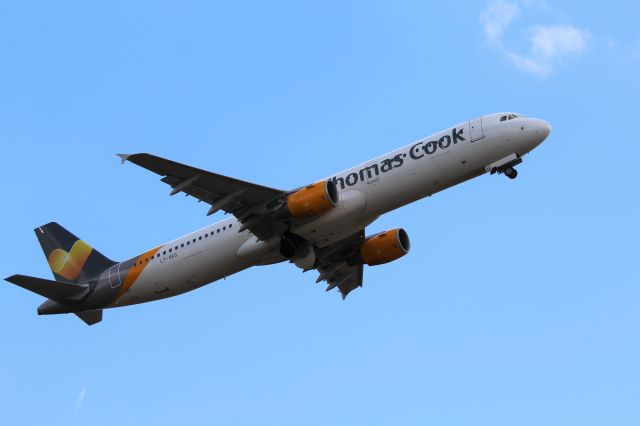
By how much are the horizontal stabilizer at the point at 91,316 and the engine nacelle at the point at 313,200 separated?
553 inches

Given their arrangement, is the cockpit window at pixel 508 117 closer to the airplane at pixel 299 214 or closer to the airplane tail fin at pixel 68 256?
the airplane at pixel 299 214

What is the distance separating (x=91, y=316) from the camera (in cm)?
4891

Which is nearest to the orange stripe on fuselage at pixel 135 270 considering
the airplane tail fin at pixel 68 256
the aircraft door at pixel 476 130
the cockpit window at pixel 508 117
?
the airplane tail fin at pixel 68 256

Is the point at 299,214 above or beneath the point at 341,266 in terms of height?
beneath

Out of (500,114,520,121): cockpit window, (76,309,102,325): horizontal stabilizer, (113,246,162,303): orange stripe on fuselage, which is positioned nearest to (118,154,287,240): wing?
(113,246,162,303): orange stripe on fuselage

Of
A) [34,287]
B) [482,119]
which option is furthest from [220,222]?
[482,119]

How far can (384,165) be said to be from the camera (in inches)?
1619

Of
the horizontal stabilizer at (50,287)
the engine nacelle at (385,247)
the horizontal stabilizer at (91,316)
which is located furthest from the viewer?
the horizontal stabilizer at (91,316)

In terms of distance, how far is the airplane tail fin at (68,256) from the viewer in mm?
48844

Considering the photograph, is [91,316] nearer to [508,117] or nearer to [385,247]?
[385,247]

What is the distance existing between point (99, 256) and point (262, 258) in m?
10.7

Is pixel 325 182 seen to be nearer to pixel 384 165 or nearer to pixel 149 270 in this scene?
pixel 384 165

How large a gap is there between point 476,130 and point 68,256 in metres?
23.2

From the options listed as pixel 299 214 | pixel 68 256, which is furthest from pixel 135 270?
pixel 299 214
